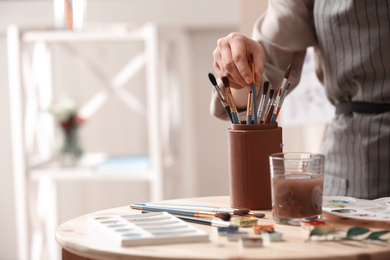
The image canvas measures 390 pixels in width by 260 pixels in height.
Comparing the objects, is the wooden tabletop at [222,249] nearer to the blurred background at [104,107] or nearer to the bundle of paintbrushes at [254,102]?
the bundle of paintbrushes at [254,102]

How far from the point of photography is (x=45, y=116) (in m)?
2.95

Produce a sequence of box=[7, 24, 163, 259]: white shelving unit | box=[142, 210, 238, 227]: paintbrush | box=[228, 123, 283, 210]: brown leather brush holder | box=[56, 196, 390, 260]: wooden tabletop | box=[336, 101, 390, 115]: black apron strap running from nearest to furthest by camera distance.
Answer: box=[56, 196, 390, 260]: wooden tabletop < box=[142, 210, 238, 227]: paintbrush < box=[228, 123, 283, 210]: brown leather brush holder < box=[336, 101, 390, 115]: black apron strap < box=[7, 24, 163, 259]: white shelving unit

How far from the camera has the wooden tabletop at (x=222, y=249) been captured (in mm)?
708

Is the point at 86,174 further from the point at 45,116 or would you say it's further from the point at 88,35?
the point at 88,35

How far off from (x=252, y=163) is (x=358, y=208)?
0.16 metres

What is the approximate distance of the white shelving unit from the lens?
2600 mm

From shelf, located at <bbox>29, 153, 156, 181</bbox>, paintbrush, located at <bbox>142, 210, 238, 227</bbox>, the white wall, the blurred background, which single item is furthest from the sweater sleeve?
the white wall

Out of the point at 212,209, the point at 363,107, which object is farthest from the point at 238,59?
the point at 363,107

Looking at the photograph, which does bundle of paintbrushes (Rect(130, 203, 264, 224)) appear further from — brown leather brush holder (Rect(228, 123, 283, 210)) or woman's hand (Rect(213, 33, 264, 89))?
woman's hand (Rect(213, 33, 264, 89))

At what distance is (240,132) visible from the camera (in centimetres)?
97

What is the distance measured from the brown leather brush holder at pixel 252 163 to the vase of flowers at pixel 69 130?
1.87 meters

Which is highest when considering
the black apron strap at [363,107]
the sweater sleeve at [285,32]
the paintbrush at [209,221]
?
the sweater sleeve at [285,32]

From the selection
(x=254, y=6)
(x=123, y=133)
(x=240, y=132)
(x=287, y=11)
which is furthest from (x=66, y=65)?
(x=240, y=132)

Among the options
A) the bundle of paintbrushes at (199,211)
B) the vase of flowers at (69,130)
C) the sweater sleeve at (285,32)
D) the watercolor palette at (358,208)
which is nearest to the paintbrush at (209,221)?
the bundle of paintbrushes at (199,211)
